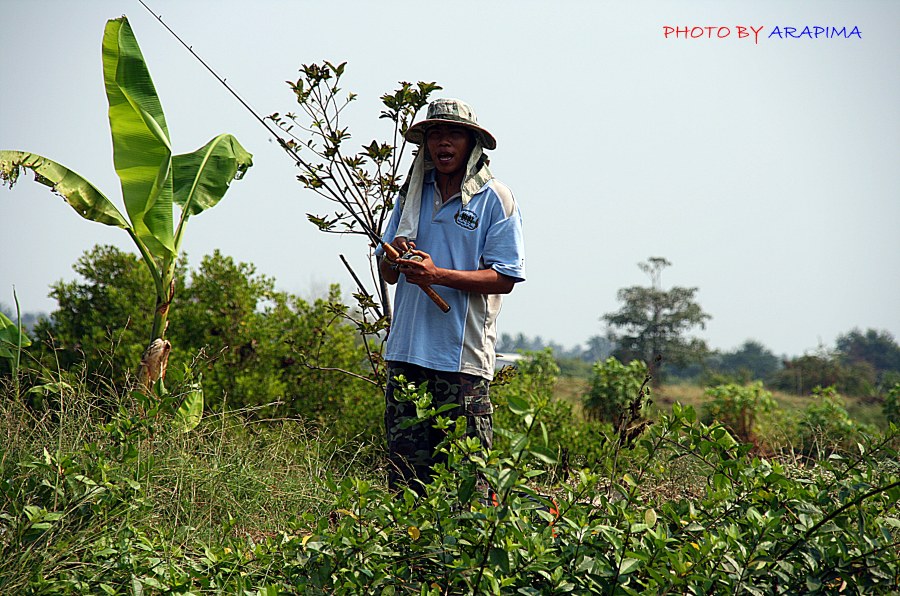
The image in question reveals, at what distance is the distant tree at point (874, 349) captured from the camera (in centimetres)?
2972

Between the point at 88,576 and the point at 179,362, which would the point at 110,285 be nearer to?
the point at 179,362

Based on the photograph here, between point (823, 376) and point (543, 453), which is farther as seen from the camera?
point (823, 376)

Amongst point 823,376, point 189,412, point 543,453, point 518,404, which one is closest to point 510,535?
point 543,453

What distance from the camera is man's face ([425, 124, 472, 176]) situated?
3311mm

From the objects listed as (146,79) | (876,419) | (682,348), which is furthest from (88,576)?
(682,348)

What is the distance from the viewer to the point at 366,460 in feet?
16.7

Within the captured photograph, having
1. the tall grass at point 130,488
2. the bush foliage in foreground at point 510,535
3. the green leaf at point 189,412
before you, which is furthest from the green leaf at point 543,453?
the green leaf at point 189,412

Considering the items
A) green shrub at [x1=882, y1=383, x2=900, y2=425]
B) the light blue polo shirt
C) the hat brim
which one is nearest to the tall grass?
the light blue polo shirt

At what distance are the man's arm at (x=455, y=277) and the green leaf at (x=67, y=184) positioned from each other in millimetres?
2946

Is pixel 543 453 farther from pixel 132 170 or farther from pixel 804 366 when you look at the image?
pixel 804 366

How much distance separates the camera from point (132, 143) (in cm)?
502

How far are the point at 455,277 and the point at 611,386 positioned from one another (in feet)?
16.6

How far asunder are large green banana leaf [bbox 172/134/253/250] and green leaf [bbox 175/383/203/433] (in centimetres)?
127

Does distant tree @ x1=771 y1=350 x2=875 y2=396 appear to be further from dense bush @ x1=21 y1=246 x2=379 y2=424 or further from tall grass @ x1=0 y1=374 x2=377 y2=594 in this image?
tall grass @ x1=0 y1=374 x2=377 y2=594
